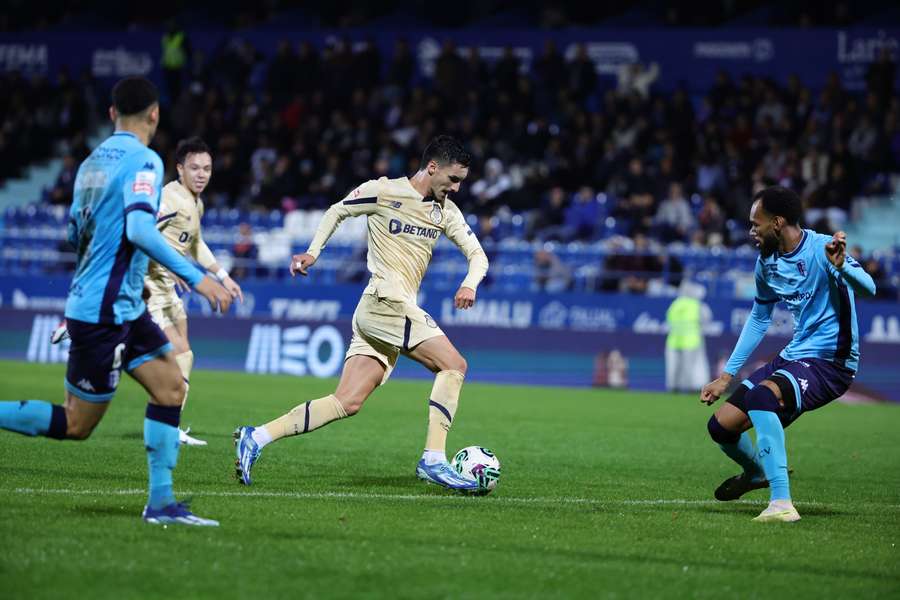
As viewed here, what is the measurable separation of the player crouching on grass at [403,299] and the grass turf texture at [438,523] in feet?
1.61

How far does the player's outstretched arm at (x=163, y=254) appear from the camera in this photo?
6781mm

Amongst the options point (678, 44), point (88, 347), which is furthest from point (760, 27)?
point (88, 347)

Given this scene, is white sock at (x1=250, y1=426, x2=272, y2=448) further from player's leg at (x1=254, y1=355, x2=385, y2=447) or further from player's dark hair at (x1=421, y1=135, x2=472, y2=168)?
player's dark hair at (x1=421, y1=135, x2=472, y2=168)

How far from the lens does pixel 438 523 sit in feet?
25.7

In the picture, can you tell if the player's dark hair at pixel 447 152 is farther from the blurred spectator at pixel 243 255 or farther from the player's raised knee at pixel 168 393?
the blurred spectator at pixel 243 255

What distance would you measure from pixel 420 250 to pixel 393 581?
14.3 ft

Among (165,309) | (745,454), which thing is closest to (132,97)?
(745,454)

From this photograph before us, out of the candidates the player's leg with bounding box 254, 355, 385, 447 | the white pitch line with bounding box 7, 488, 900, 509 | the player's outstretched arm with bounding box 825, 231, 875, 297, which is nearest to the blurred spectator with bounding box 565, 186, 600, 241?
the player's leg with bounding box 254, 355, 385, 447

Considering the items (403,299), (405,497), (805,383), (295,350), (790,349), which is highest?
(403,299)

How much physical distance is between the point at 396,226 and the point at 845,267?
3.39m

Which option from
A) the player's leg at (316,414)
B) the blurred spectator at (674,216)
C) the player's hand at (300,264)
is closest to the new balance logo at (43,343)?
the blurred spectator at (674,216)

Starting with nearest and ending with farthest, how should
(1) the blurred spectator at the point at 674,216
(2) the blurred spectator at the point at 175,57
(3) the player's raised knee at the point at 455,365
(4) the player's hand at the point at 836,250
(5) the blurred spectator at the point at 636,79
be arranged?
(4) the player's hand at the point at 836,250 → (3) the player's raised knee at the point at 455,365 → (1) the blurred spectator at the point at 674,216 → (5) the blurred spectator at the point at 636,79 → (2) the blurred spectator at the point at 175,57

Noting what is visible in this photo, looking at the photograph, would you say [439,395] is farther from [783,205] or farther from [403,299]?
[783,205]

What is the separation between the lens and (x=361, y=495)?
9000 millimetres
